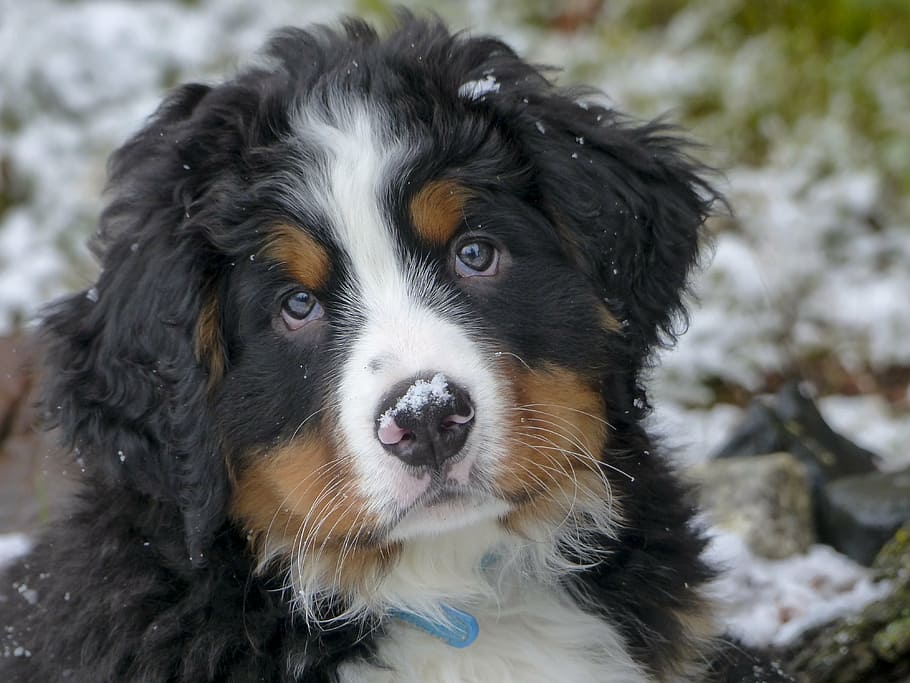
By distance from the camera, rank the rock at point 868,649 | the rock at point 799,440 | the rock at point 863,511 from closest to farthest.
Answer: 1. the rock at point 868,649
2. the rock at point 863,511
3. the rock at point 799,440

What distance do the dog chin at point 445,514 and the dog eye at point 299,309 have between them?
530 mm

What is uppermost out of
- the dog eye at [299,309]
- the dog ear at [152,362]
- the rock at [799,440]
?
the rock at [799,440]

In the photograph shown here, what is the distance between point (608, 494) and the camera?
317cm

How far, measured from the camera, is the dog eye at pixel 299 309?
9.73 ft

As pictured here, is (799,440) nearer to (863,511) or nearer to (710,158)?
(863,511)

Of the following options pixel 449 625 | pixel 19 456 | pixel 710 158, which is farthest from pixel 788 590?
pixel 710 158

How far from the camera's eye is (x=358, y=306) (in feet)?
9.54

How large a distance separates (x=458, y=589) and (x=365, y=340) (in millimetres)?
730

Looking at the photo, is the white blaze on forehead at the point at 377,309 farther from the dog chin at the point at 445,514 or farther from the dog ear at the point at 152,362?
the dog ear at the point at 152,362

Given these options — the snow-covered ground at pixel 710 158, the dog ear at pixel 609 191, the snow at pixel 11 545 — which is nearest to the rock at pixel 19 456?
the snow at pixel 11 545

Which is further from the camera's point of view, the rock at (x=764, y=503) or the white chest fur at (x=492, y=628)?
the rock at (x=764, y=503)

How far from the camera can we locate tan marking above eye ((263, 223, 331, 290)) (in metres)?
2.92

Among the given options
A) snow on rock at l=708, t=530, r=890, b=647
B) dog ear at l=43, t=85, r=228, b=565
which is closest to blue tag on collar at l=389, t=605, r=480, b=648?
dog ear at l=43, t=85, r=228, b=565

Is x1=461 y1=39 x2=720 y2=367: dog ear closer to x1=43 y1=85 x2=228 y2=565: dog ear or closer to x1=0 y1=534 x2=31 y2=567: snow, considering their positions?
x1=43 y1=85 x2=228 y2=565: dog ear
